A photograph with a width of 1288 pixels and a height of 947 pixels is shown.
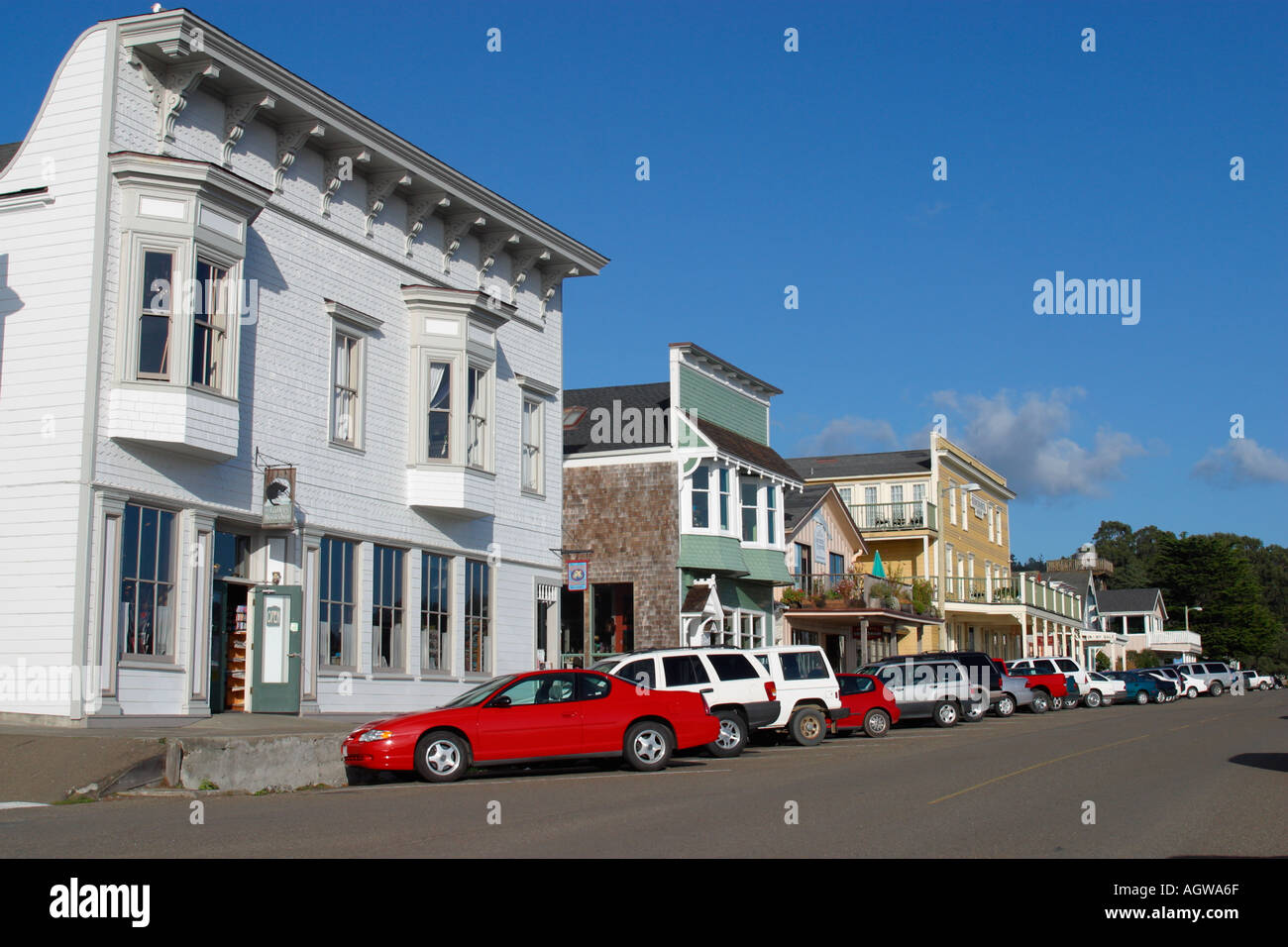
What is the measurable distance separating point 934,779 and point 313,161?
13554 mm

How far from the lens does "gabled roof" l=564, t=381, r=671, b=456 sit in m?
34.6

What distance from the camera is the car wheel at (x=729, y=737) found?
2148 centimetres

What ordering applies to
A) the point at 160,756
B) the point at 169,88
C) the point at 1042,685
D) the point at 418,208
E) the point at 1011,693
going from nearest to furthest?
the point at 160,756 → the point at 169,88 → the point at 418,208 → the point at 1011,693 → the point at 1042,685

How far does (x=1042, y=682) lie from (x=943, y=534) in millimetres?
12989

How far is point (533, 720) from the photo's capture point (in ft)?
55.1

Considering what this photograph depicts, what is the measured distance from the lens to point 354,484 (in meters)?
22.0

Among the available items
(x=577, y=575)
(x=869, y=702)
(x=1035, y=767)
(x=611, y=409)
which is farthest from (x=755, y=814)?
(x=611, y=409)

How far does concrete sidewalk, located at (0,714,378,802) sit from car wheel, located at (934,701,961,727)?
1877 cm

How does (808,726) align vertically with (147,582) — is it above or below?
below

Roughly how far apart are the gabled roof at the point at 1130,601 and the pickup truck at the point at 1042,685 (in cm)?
6158

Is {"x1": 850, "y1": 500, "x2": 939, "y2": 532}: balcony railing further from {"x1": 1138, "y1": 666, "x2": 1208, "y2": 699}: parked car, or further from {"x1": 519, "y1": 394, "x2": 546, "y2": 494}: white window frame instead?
{"x1": 519, "y1": 394, "x2": 546, "y2": 494}: white window frame

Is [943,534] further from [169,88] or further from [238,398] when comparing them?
[169,88]
